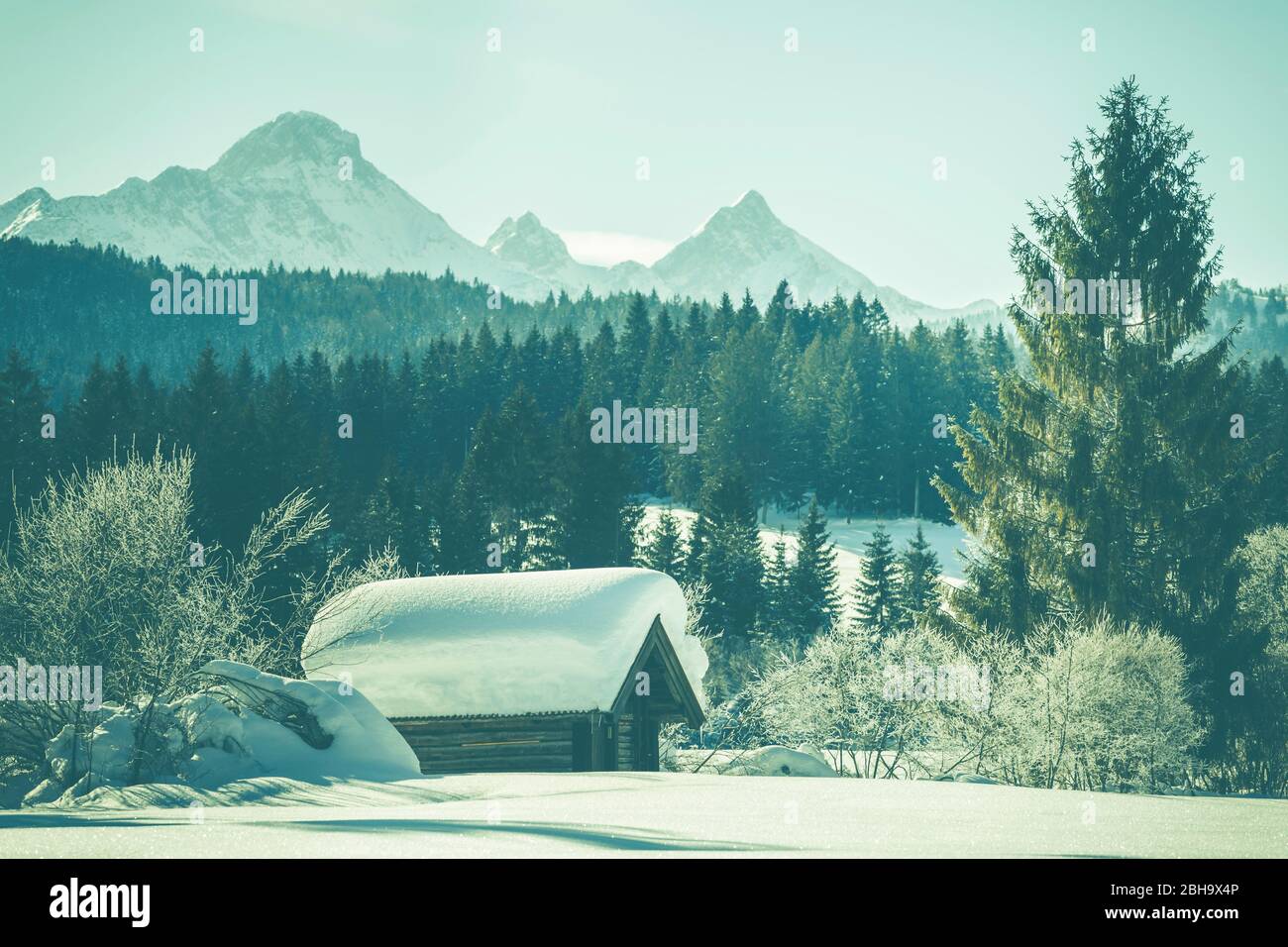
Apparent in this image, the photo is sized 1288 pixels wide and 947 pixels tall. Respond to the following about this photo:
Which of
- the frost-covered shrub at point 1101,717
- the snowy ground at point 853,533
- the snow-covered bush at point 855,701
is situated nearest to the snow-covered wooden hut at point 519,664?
the frost-covered shrub at point 1101,717

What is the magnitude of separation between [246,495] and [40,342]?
390 ft

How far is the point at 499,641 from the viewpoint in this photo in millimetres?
27578

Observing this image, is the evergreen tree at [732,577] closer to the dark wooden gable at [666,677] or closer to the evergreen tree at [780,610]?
the evergreen tree at [780,610]

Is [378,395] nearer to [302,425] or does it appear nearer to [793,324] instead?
[302,425]

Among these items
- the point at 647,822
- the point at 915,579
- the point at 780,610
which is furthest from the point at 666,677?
the point at 915,579

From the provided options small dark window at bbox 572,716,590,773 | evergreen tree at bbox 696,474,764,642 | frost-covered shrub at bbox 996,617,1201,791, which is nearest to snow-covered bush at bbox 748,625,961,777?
frost-covered shrub at bbox 996,617,1201,791

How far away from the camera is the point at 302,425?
71750 mm

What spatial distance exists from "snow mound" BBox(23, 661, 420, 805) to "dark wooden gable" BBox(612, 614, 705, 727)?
29.5 feet

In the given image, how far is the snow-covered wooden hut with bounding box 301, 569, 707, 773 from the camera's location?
88.9ft

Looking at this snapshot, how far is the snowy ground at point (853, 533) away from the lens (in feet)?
289

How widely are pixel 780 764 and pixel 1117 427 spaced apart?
37.9 ft

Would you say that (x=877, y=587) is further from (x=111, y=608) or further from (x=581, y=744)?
(x=111, y=608)

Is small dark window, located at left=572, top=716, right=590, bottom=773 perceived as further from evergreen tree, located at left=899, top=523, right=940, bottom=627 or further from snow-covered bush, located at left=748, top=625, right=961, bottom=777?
evergreen tree, located at left=899, top=523, right=940, bottom=627
